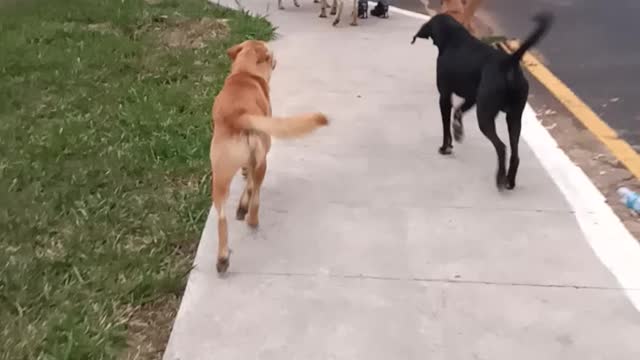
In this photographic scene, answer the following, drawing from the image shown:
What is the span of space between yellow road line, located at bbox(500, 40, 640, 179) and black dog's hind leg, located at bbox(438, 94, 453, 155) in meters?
1.13

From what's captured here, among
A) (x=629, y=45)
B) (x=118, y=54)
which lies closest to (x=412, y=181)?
(x=118, y=54)

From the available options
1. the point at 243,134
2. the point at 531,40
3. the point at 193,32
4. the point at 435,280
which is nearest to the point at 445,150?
the point at 531,40

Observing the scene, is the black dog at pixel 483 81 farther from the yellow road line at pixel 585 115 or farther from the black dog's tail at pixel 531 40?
the yellow road line at pixel 585 115

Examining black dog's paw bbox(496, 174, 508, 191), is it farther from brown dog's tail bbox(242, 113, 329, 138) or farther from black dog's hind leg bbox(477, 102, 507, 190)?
brown dog's tail bbox(242, 113, 329, 138)

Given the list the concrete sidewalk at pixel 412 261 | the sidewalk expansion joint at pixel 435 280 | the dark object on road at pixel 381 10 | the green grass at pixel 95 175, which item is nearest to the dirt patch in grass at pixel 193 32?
the green grass at pixel 95 175

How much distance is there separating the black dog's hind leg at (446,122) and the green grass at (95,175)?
1.51 metres

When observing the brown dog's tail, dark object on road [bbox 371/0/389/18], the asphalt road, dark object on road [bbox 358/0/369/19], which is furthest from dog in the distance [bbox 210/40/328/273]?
dark object on road [bbox 371/0/389/18]

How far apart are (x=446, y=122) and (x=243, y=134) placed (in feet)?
6.53

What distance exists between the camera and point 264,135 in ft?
15.0

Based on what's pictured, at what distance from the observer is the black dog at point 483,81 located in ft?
17.5

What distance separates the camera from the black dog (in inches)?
210

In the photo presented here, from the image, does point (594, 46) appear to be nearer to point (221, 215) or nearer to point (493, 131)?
point (493, 131)

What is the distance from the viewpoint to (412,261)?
4.59 metres

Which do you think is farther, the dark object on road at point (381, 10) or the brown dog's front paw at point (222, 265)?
the dark object on road at point (381, 10)
